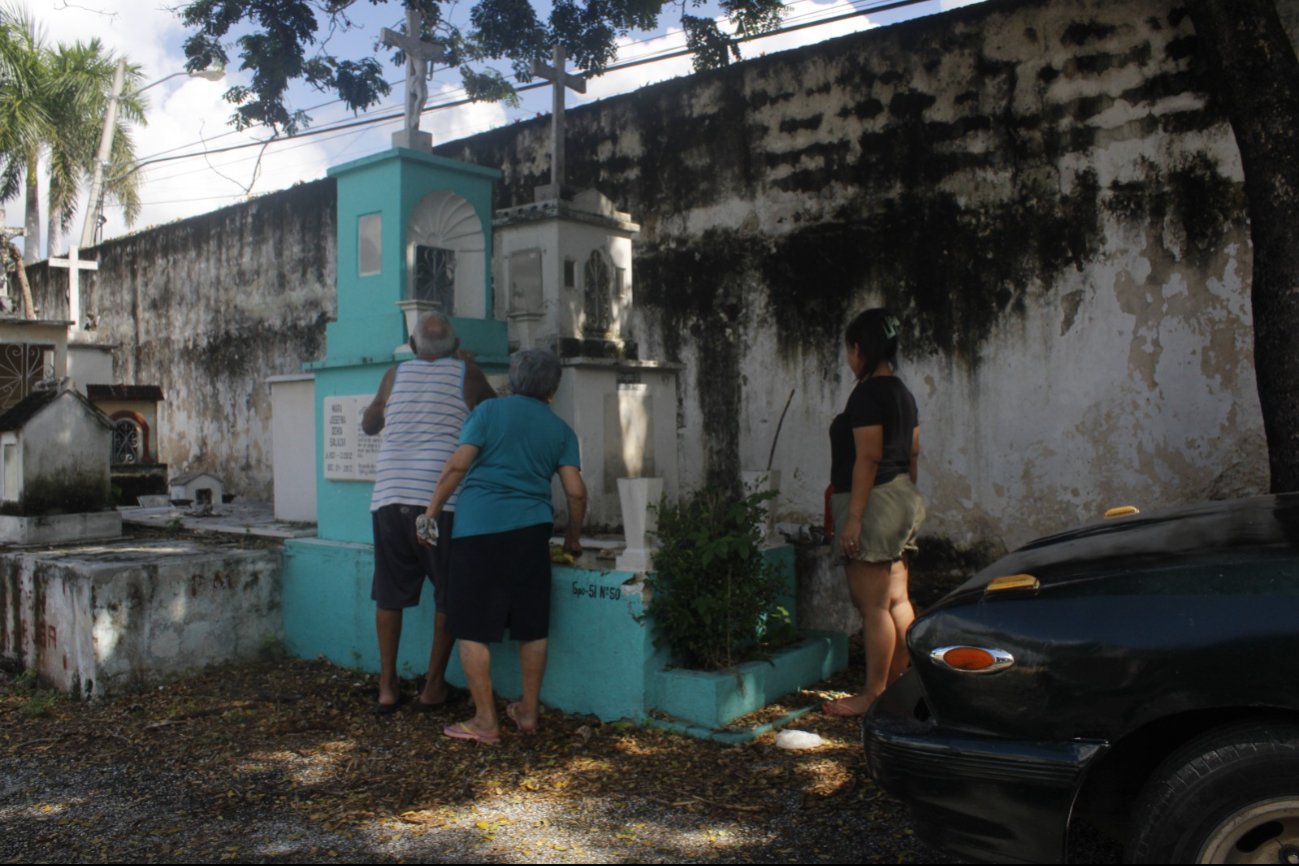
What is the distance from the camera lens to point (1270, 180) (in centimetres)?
422

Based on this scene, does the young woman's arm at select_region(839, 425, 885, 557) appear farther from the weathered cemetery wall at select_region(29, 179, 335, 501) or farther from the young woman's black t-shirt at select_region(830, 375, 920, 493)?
the weathered cemetery wall at select_region(29, 179, 335, 501)

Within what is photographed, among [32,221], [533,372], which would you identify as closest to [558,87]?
[533,372]

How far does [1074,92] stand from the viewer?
20.2 ft

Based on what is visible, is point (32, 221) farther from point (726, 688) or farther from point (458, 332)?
point (726, 688)

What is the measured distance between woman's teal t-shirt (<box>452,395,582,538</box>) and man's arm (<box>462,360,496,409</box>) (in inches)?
22.3

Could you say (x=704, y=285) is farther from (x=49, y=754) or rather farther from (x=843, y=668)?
(x=49, y=754)

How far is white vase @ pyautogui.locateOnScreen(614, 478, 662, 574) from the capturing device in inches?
177

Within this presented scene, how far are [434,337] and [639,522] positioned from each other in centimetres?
140

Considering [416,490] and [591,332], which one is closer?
[416,490]

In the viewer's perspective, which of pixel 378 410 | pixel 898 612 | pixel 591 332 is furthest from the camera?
pixel 591 332

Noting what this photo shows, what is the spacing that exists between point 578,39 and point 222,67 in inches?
155

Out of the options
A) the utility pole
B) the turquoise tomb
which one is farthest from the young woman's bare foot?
the utility pole

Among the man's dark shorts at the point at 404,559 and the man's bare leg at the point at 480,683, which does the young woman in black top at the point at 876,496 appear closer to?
the man's bare leg at the point at 480,683

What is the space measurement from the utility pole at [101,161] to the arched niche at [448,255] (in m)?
16.2
